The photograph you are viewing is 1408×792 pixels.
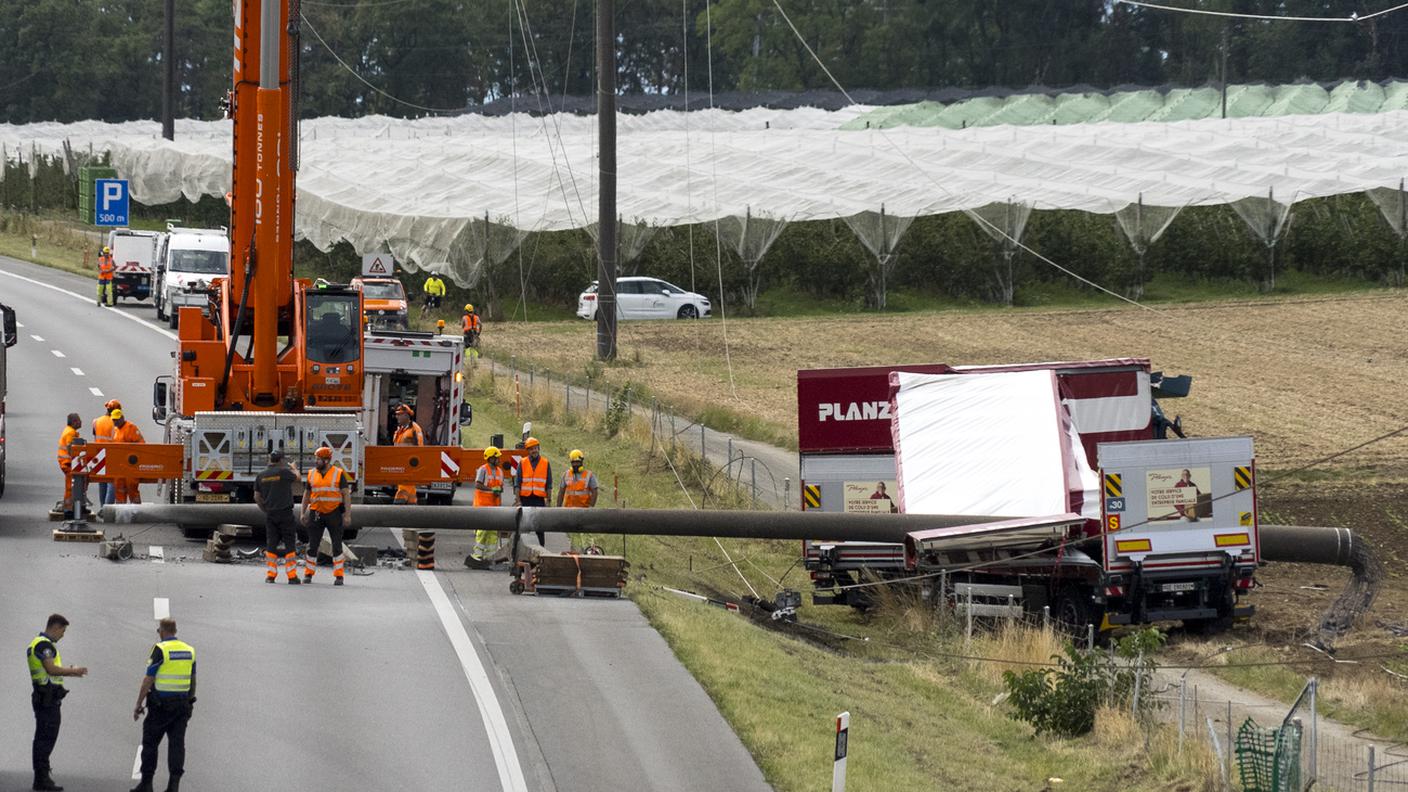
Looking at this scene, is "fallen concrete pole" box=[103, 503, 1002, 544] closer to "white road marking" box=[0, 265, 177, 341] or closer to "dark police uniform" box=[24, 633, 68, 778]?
"dark police uniform" box=[24, 633, 68, 778]

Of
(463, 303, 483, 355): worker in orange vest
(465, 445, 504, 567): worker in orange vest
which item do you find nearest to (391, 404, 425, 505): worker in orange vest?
(465, 445, 504, 567): worker in orange vest

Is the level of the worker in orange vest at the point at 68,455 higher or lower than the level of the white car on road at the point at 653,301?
lower

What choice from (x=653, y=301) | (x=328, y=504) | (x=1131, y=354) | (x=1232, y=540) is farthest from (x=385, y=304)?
(x=1232, y=540)

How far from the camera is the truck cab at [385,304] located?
43.0 m

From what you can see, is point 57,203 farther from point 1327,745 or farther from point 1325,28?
point 1325,28

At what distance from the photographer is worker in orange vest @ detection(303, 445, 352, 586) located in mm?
21109

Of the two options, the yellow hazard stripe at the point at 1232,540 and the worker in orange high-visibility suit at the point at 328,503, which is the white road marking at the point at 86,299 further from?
the yellow hazard stripe at the point at 1232,540

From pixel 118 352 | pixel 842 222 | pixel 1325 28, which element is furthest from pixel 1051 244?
pixel 1325 28

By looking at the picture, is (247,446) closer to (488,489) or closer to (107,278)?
(488,489)

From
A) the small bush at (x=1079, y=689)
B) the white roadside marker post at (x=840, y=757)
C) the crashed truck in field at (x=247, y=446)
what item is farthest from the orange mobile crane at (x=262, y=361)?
the white roadside marker post at (x=840, y=757)

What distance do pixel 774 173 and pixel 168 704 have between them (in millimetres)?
59526

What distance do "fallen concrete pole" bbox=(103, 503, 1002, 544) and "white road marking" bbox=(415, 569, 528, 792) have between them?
87 cm

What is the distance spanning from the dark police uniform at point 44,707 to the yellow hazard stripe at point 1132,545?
1240 cm

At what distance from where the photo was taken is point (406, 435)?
2566cm
